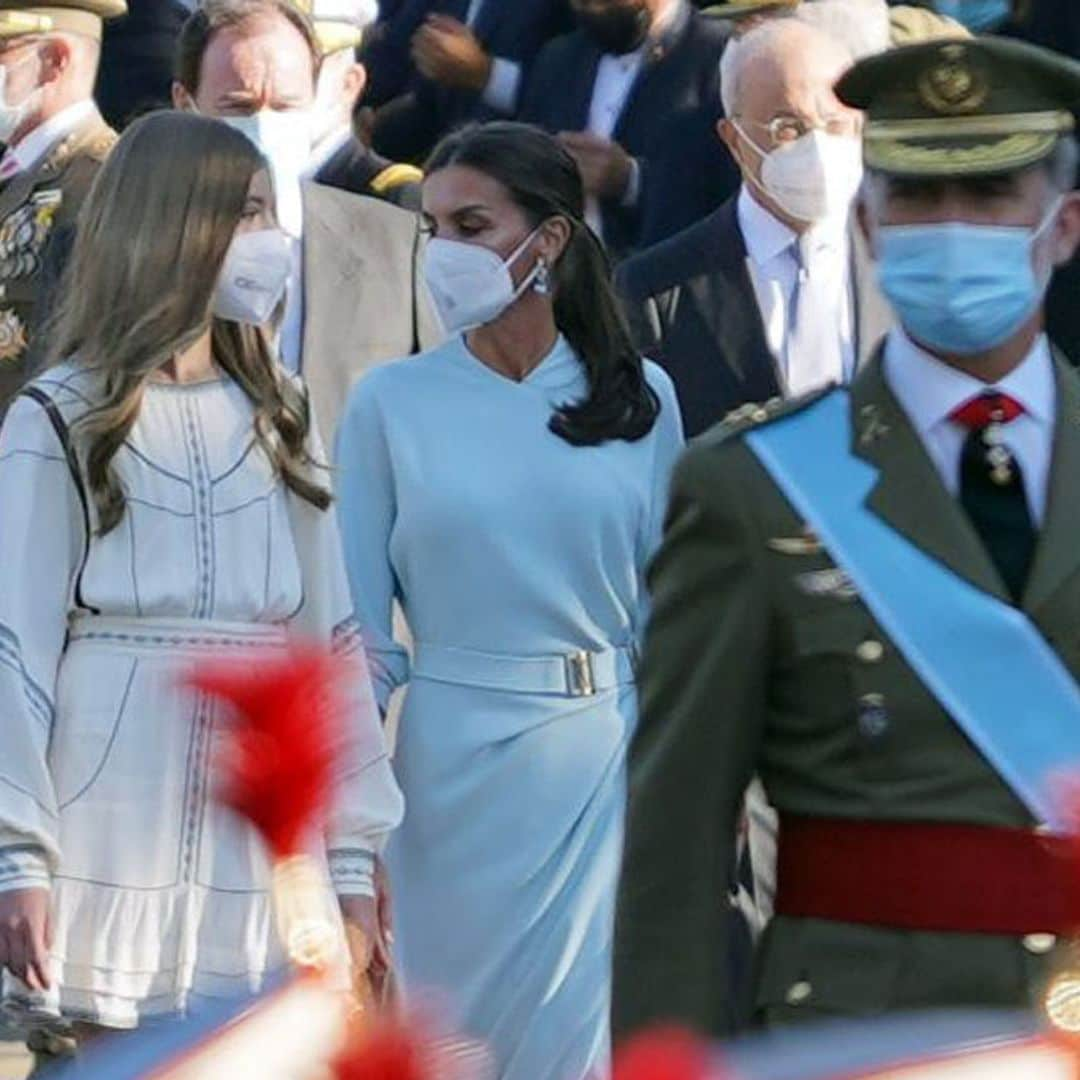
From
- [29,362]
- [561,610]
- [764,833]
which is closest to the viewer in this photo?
[764,833]

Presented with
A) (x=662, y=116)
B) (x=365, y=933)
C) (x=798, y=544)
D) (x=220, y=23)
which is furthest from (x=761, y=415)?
(x=662, y=116)

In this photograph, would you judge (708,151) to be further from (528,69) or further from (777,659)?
(777,659)

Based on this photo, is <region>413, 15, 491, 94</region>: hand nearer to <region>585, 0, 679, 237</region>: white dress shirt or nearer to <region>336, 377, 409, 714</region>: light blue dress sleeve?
<region>585, 0, 679, 237</region>: white dress shirt

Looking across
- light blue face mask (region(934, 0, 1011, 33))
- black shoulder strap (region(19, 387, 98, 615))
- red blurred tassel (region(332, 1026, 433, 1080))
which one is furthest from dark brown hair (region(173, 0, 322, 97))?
red blurred tassel (region(332, 1026, 433, 1080))

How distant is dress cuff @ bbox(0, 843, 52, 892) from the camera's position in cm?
598

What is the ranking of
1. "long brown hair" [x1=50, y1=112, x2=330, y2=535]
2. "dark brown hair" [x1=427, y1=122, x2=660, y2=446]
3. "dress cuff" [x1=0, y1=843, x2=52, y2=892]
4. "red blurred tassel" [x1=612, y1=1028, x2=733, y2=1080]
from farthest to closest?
"dark brown hair" [x1=427, y1=122, x2=660, y2=446]
"long brown hair" [x1=50, y1=112, x2=330, y2=535]
"dress cuff" [x1=0, y1=843, x2=52, y2=892]
"red blurred tassel" [x1=612, y1=1028, x2=733, y2=1080]

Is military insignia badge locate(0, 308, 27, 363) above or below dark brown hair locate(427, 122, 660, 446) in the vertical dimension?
below

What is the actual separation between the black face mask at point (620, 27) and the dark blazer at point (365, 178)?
0.67 m

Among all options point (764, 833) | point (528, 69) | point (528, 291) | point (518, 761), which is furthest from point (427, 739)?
point (528, 69)

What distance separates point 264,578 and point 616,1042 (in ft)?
5.64

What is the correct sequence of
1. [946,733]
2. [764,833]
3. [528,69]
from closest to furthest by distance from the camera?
[946,733], [764,833], [528,69]

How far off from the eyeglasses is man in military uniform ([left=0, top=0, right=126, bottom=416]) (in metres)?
1.26

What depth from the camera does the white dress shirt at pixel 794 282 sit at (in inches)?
327

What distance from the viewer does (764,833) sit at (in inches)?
193
